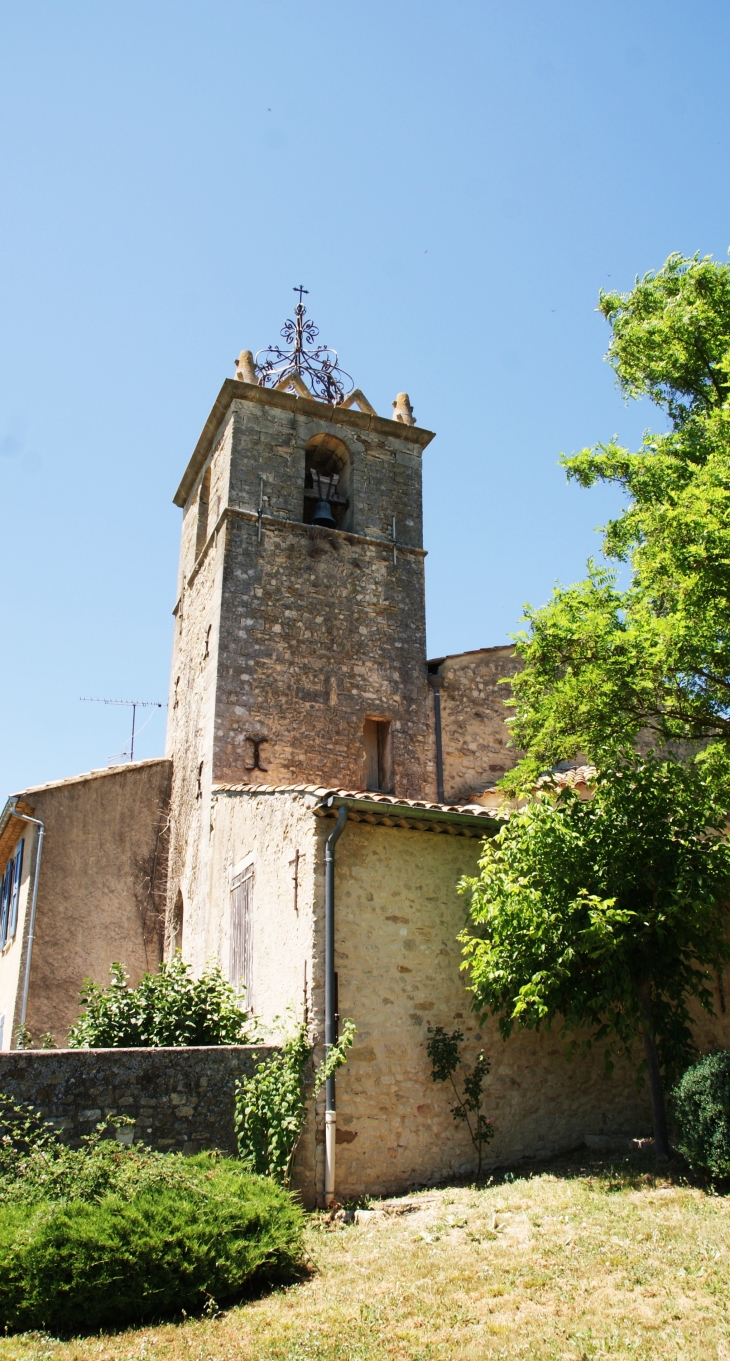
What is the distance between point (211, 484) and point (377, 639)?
4.35 m

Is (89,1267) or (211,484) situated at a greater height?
(211,484)

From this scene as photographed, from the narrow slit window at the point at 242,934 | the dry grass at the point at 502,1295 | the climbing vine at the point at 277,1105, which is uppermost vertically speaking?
the narrow slit window at the point at 242,934

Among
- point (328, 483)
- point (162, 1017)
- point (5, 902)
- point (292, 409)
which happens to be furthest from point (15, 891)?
point (292, 409)

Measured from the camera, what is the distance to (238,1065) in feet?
29.4

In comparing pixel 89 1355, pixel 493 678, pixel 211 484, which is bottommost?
pixel 89 1355

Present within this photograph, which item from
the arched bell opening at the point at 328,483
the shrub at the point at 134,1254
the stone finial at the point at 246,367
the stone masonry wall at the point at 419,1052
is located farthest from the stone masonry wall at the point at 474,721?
the shrub at the point at 134,1254

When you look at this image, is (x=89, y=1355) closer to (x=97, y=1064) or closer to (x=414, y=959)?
(x=97, y=1064)

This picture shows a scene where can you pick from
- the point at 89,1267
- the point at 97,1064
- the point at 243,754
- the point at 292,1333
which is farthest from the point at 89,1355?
the point at 243,754

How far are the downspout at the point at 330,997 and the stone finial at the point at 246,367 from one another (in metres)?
9.87

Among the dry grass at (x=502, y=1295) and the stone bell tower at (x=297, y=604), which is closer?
the dry grass at (x=502, y=1295)

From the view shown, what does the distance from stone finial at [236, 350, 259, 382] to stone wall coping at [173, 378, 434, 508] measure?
0.18 m

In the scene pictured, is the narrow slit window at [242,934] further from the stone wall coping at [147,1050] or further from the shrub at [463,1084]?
the shrub at [463,1084]

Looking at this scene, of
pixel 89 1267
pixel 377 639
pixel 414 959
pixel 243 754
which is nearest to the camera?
pixel 89 1267

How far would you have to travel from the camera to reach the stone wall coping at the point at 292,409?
16844mm
